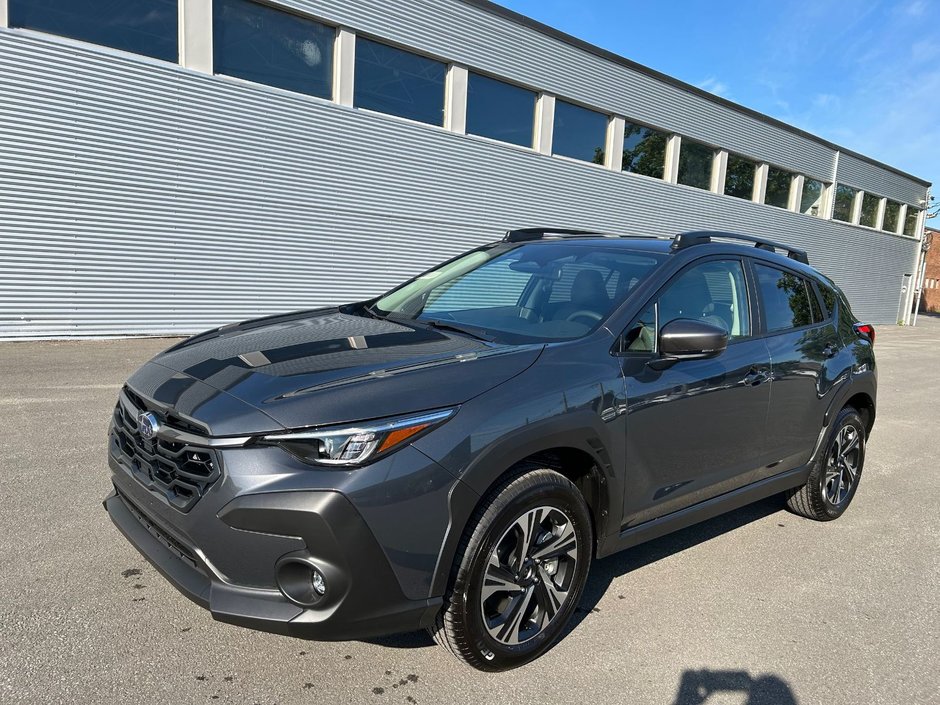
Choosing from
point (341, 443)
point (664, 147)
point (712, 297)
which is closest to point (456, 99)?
point (664, 147)

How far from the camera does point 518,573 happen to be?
2.63 meters

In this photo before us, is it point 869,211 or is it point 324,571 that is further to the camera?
point 869,211

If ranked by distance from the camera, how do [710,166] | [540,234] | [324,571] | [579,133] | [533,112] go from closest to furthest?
[324,571]
[540,234]
[533,112]
[579,133]
[710,166]

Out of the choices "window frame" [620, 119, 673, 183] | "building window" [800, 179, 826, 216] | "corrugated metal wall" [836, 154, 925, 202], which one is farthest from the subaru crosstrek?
"corrugated metal wall" [836, 154, 925, 202]

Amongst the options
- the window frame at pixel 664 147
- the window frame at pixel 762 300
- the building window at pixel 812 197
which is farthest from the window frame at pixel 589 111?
the window frame at pixel 762 300

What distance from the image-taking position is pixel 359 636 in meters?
2.25

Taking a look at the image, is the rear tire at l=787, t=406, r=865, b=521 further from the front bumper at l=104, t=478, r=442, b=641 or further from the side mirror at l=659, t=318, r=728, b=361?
the front bumper at l=104, t=478, r=442, b=641

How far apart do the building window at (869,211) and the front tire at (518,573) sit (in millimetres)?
30067

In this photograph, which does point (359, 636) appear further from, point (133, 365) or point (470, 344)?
point (133, 365)

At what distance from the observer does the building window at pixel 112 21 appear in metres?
9.60

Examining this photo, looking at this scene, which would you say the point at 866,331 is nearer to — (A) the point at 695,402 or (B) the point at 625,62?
(A) the point at 695,402

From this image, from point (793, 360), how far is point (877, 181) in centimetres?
2986

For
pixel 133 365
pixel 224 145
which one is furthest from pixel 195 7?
pixel 133 365

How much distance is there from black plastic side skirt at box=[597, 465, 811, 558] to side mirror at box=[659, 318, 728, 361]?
2.63 feet
